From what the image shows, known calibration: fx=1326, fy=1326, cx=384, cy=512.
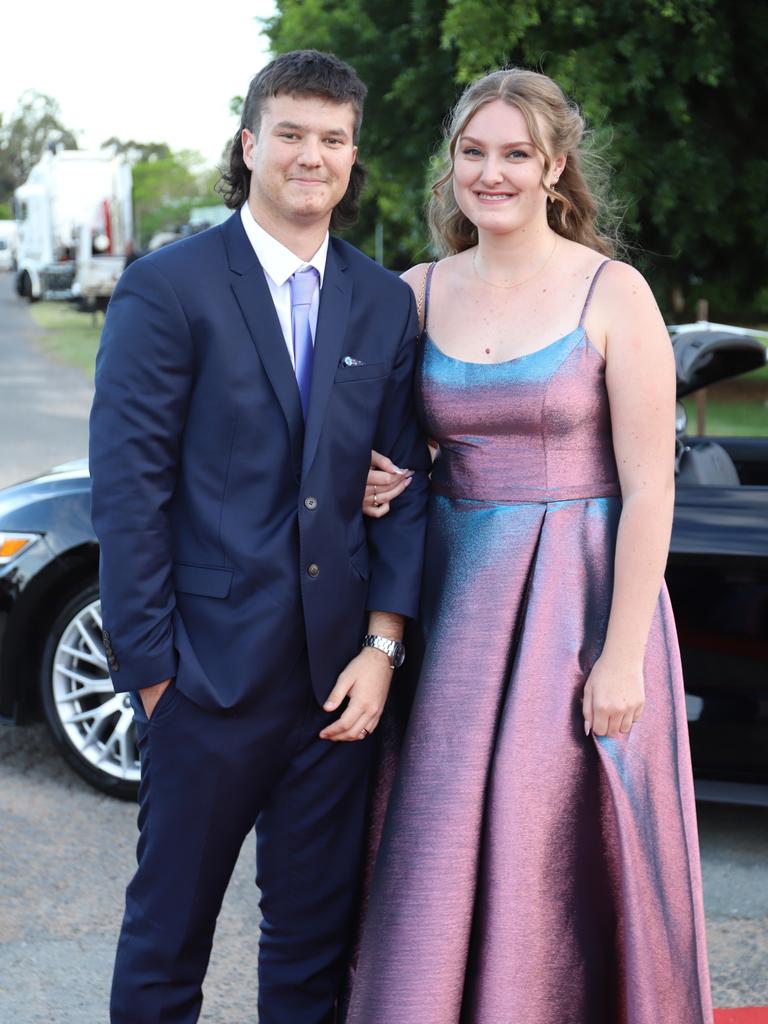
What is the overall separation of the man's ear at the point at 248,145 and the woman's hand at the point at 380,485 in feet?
1.94

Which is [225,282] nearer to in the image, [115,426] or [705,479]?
[115,426]

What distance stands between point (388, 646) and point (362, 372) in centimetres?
54

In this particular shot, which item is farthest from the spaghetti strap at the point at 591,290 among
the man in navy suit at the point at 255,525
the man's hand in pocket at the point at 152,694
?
the man's hand in pocket at the point at 152,694

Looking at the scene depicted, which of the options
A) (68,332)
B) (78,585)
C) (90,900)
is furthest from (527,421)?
(68,332)

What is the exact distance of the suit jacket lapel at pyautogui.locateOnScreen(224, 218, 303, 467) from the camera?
7.69 ft

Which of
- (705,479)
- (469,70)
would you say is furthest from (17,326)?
(705,479)

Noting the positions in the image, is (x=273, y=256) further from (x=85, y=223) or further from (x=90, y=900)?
(x=85, y=223)

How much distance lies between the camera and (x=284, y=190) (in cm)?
236

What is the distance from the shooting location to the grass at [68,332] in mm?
21297

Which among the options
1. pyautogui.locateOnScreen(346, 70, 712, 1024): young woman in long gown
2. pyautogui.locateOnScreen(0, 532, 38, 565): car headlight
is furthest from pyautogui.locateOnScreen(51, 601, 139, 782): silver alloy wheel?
pyautogui.locateOnScreen(346, 70, 712, 1024): young woman in long gown

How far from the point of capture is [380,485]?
2.55 metres

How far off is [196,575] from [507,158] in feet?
3.24

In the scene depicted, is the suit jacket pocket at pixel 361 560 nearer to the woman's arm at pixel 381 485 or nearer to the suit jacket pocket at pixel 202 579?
the woman's arm at pixel 381 485

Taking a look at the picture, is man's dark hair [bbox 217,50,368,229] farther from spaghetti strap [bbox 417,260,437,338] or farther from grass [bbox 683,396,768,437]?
grass [bbox 683,396,768,437]
